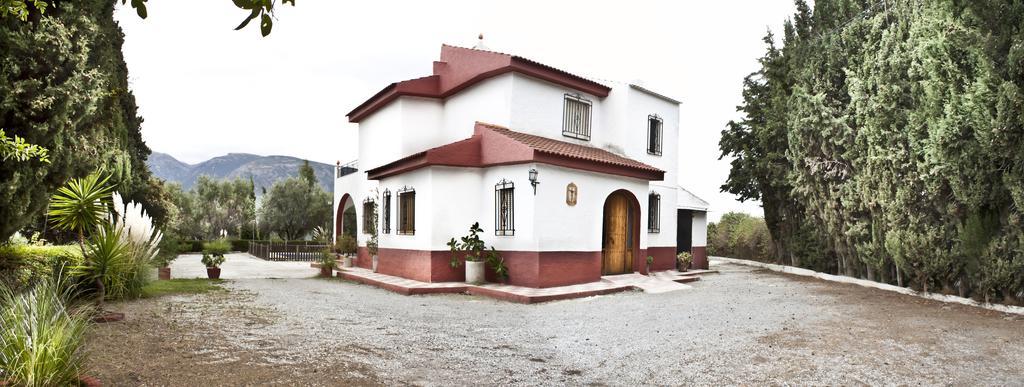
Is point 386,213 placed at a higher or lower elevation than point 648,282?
higher

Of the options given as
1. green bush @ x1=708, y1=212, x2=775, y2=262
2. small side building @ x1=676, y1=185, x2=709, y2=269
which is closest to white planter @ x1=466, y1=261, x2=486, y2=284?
small side building @ x1=676, y1=185, x2=709, y2=269

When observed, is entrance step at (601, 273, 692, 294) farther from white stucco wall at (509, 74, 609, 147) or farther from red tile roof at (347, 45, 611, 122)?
red tile roof at (347, 45, 611, 122)

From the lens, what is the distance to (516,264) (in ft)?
43.5

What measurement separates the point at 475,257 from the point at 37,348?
10153mm

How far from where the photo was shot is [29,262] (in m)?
8.98

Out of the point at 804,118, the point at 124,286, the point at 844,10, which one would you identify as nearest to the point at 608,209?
the point at 804,118

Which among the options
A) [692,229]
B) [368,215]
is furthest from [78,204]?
[692,229]

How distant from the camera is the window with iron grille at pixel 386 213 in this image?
53.4 ft

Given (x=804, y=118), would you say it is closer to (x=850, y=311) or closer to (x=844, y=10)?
(x=844, y=10)

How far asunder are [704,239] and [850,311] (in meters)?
10.6

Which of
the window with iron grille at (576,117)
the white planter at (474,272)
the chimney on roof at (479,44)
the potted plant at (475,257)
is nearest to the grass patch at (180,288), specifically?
the potted plant at (475,257)

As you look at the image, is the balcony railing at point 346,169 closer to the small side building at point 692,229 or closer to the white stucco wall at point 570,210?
the white stucco wall at point 570,210

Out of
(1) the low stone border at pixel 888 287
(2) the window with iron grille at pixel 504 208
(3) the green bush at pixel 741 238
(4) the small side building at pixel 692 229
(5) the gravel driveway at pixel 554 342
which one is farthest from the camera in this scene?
(3) the green bush at pixel 741 238

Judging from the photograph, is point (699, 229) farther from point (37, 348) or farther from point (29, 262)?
point (37, 348)
